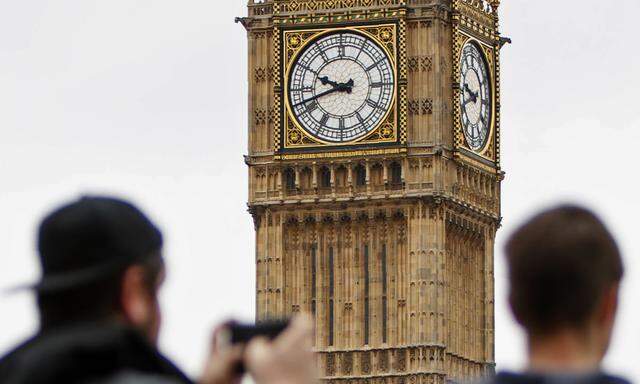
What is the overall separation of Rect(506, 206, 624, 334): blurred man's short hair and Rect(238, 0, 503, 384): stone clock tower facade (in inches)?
2215

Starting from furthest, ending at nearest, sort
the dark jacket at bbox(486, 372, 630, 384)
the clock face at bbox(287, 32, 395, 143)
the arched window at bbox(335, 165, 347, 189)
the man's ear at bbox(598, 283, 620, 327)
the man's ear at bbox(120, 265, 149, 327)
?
the arched window at bbox(335, 165, 347, 189) < the clock face at bbox(287, 32, 395, 143) < the man's ear at bbox(120, 265, 149, 327) < the man's ear at bbox(598, 283, 620, 327) < the dark jacket at bbox(486, 372, 630, 384)

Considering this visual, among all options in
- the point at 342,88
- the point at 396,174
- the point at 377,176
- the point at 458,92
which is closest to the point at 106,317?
the point at 342,88

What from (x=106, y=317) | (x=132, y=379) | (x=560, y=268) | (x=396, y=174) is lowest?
(x=132, y=379)

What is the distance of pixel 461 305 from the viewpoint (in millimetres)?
64062

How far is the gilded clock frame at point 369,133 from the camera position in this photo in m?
61.7

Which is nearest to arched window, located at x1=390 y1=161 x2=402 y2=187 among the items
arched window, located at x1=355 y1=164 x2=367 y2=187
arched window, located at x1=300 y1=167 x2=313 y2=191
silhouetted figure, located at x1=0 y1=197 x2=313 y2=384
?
arched window, located at x1=355 y1=164 x2=367 y2=187

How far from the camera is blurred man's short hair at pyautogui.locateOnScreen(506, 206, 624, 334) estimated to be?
523 centimetres

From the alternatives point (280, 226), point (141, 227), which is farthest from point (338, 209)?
point (141, 227)

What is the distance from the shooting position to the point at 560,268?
17.2ft

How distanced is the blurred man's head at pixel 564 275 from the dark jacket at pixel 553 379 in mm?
131

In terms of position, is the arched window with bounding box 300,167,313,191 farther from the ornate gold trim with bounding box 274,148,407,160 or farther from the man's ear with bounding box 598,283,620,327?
the man's ear with bounding box 598,283,620,327

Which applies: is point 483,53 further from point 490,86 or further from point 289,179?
point 289,179

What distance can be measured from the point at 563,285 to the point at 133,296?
92 cm

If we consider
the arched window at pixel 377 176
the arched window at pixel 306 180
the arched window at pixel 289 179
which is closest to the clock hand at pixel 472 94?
the arched window at pixel 377 176
